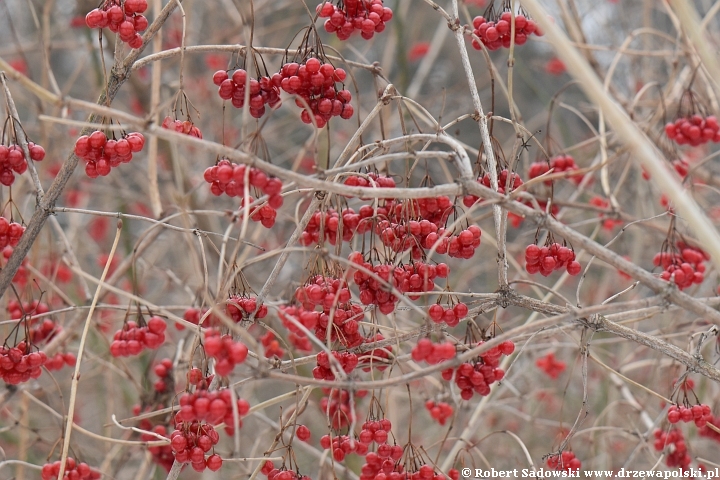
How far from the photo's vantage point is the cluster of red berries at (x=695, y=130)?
2.56 m

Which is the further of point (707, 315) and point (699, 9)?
point (699, 9)

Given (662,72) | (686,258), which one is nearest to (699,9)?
(662,72)

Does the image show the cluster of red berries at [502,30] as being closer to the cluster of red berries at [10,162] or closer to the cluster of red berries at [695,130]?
the cluster of red berries at [695,130]

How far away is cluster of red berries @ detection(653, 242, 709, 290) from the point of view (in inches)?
88.7

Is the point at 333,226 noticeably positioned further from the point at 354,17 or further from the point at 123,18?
the point at 123,18

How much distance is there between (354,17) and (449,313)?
2.60ft

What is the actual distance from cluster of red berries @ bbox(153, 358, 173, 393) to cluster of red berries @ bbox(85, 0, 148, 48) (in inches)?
49.8

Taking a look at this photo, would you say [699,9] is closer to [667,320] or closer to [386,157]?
[667,320]

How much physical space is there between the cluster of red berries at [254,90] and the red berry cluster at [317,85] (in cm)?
4

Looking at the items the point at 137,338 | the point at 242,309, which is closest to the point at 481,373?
the point at 242,309

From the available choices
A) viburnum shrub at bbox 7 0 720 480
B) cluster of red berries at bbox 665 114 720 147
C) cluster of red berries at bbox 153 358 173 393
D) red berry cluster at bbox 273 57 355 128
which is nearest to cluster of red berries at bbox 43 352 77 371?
viburnum shrub at bbox 7 0 720 480

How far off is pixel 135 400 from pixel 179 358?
2.23 m

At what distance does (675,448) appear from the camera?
2436 millimetres

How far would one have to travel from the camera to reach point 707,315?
140cm
